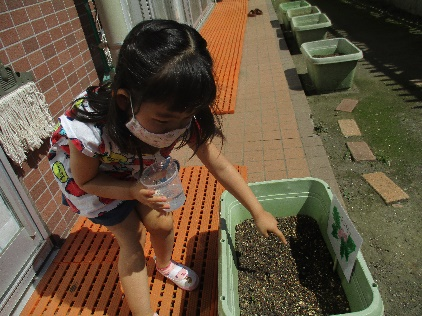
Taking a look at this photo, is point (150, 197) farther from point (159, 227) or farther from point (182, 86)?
point (159, 227)

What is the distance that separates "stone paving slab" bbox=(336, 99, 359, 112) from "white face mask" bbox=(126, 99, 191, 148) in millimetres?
3422

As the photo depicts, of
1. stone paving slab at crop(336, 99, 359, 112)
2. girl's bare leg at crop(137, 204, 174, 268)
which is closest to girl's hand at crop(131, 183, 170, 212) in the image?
girl's bare leg at crop(137, 204, 174, 268)

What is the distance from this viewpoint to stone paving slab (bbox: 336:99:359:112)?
4209 millimetres

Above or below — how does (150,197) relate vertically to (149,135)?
below

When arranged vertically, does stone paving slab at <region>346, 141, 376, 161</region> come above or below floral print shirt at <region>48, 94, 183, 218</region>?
below

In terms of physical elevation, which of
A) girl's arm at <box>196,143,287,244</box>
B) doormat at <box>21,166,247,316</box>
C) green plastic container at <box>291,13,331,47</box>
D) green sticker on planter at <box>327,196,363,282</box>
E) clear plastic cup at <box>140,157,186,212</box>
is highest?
clear plastic cup at <box>140,157,186,212</box>

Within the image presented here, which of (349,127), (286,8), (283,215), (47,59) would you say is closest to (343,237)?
(283,215)

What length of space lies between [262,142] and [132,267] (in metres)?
2.24

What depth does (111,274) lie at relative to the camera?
222 cm

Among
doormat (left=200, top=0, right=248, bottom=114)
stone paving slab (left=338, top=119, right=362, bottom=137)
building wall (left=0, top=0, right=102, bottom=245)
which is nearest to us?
building wall (left=0, top=0, right=102, bottom=245)

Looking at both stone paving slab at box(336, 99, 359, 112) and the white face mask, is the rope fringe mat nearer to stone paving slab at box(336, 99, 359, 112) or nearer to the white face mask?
the white face mask

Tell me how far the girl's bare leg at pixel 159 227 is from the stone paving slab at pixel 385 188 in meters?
1.79

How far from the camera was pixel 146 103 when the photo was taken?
44.2 inches

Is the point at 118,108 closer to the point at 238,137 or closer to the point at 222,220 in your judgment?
the point at 222,220
